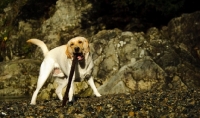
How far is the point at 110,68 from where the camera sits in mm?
17922

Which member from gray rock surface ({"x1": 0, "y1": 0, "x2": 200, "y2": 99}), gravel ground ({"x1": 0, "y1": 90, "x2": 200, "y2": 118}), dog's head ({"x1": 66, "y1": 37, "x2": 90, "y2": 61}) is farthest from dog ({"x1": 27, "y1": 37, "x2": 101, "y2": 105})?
gray rock surface ({"x1": 0, "y1": 0, "x2": 200, "y2": 99})

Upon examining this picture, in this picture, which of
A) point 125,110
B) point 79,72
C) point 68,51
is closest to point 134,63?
point 79,72

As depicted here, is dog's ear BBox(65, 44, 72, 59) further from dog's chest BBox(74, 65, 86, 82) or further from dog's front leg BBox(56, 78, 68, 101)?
dog's front leg BBox(56, 78, 68, 101)

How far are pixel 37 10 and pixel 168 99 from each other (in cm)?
2192

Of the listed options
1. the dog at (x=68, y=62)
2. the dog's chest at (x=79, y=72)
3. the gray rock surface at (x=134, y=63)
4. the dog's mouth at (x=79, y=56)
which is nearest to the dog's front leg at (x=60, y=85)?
the dog at (x=68, y=62)

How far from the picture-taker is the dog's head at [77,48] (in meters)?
8.84

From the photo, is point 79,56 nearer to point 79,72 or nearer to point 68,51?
point 68,51

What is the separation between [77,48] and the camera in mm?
8805

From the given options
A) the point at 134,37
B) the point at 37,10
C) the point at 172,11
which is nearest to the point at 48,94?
the point at 134,37

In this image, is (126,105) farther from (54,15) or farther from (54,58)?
(54,15)

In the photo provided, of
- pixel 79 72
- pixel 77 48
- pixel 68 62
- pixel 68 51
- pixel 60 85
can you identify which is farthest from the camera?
pixel 60 85

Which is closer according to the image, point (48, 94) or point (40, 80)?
point (40, 80)

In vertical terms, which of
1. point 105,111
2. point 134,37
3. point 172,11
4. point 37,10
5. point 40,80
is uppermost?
point 37,10

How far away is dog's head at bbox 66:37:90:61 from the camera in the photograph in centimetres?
884
